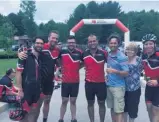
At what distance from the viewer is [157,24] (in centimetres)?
8550

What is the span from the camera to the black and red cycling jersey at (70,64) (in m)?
8.73

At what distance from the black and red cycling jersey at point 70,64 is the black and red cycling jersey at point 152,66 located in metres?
2.05

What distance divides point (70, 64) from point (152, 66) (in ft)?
7.76

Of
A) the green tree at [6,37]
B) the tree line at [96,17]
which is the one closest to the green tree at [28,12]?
the tree line at [96,17]

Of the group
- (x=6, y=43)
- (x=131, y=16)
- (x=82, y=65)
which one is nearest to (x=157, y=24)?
(x=131, y=16)

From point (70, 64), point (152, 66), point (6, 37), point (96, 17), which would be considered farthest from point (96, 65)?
point (96, 17)

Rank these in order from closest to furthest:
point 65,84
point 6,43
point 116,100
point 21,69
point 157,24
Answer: point 21,69 < point 116,100 < point 65,84 < point 6,43 < point 157,24

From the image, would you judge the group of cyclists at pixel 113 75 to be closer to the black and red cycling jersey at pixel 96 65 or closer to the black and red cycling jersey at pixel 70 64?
the black and red cycling jersey at pixel 96 65

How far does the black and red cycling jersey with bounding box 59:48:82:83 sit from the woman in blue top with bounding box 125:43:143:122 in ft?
6.04

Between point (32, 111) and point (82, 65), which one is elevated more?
point (82, 65)

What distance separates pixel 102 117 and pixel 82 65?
150cm

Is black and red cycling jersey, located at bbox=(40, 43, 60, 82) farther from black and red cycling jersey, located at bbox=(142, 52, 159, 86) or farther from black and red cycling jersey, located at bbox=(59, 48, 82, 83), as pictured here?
black and red cycling jersey, located at bbox=(142, 52, 159, 86)

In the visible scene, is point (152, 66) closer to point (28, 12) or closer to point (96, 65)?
point (96, 65)

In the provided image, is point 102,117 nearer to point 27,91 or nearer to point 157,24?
point 27,91
